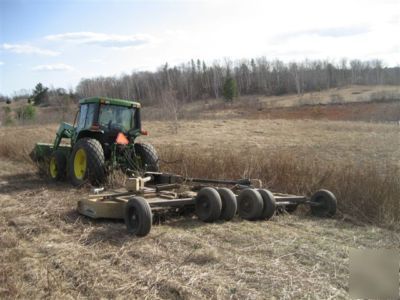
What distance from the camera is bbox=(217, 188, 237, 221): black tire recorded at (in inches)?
256

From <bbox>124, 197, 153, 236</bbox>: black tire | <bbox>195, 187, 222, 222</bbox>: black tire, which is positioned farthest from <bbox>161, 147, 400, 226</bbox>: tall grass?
<bbox>124, 197, 153, 236</bbox>: black tire

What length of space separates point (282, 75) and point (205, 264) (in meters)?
92.4

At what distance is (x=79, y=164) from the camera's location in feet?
32.4

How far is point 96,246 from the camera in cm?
545

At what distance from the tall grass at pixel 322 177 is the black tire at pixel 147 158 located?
2.37ft

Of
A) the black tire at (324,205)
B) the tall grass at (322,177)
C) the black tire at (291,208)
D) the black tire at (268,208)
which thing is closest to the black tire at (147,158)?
the tall grass at (322,177)

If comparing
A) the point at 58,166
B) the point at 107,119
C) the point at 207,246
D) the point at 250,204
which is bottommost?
the point at 207,246

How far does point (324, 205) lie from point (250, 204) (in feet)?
4.67

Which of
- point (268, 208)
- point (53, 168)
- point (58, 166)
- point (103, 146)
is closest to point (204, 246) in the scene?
point (268, 208)

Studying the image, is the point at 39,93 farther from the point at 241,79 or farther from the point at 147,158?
the point at 147,158

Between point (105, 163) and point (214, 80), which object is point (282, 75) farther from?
point (105, 163)

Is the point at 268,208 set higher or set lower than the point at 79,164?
lower

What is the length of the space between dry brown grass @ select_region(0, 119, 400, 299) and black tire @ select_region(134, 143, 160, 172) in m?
0.82

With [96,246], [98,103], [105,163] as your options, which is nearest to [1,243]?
[96,246]
